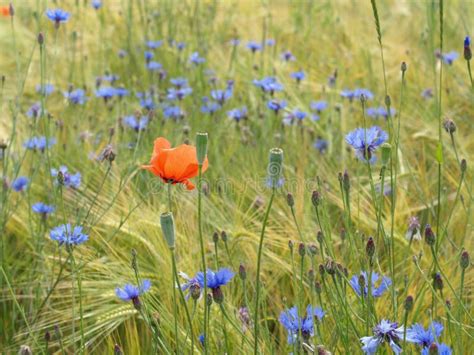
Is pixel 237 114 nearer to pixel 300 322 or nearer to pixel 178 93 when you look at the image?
pixel 178 93

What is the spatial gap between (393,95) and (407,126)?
0.36 meters

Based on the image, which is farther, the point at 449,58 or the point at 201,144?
the point at 449,58

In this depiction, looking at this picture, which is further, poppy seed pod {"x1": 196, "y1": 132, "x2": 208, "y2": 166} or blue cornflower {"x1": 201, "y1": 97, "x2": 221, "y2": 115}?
blue cornflower {"x1": 201, "y1": 97, "x2": 221, "y2": 115}

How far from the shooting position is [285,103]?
2209 mm

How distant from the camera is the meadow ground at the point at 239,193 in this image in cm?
115

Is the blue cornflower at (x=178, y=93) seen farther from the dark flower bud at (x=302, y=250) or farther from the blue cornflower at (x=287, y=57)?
the dark flower bud at (x=302, y=250)

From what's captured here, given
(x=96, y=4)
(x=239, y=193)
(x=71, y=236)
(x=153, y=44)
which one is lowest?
(x=71, y=236)

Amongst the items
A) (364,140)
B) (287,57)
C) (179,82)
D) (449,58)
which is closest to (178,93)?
(179,82)

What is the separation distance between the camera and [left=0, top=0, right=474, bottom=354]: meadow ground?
1146mm

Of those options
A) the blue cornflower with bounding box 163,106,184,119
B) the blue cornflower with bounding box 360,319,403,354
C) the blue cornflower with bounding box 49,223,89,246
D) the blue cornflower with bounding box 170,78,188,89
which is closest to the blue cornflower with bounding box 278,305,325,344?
the blue cornflower with bounding box 360,319,403,354

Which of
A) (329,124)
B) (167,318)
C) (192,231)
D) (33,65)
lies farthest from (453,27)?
(167,318)

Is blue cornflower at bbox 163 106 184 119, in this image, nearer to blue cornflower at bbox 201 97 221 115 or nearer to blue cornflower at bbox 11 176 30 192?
blue cornflower at bbox 201 97 221 115

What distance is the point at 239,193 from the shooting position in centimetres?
174

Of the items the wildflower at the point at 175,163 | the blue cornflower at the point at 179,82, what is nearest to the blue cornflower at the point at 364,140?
the wildflower at the point at 175,163
